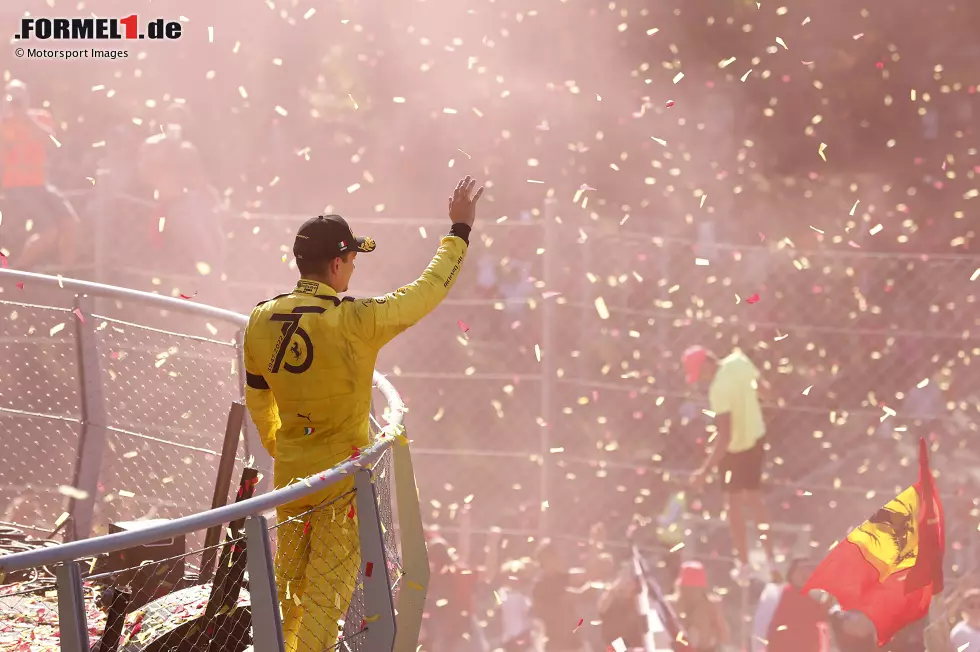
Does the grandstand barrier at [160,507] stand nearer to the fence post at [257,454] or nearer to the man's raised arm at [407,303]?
the fence post at [257,454]

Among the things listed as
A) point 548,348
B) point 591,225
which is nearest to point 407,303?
point 548,348

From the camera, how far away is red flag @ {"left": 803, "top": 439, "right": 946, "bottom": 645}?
22.1ft

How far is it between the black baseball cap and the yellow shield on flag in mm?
4636

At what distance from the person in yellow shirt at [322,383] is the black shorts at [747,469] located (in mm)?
5240

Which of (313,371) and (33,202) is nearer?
(313,371)

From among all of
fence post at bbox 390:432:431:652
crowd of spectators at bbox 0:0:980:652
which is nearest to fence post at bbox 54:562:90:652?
fence post at bbox 390:432:431:652

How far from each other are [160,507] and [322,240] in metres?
5.81

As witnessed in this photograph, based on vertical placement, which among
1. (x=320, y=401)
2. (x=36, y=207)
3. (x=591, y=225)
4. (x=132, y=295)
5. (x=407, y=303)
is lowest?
(x=320, y=401)

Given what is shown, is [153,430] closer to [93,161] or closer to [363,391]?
[93,161]

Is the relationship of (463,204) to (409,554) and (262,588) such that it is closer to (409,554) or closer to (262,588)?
(409,554)

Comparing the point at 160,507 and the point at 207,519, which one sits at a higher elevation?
the point at 207,519

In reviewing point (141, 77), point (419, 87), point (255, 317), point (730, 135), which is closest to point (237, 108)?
point (141, 77)

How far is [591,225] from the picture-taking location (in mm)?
10977

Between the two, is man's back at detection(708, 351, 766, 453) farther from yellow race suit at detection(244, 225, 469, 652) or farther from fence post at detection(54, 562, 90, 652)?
fence post at detection(54, 562, 90, 652)
